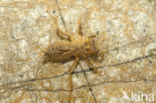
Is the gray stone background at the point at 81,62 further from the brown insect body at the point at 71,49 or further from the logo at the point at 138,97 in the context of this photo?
the brown insect body at the point at 71,49

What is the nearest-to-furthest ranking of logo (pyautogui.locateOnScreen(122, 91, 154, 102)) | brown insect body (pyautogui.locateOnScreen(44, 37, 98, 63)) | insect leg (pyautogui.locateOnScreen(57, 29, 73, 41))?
1. logo (pyautogui.locateOnScreen(122, 91, 154, 102))
2. brown insect body (pyautogui.locateOnScreen(44, 37, 98, 63))
3. insect leg (pyautogui.locateOnScreen(57, 29, 73, 41))

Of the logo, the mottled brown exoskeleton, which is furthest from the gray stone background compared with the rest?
the mottled brown exoskeleton

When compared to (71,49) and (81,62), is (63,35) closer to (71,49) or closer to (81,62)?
(71,49)

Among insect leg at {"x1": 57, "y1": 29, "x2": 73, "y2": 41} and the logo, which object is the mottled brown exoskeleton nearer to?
insect leg at {"x1": 57, "y1": 29, "x2": 73, "y2": 41}

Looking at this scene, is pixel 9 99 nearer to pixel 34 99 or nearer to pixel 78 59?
pixel 34 99

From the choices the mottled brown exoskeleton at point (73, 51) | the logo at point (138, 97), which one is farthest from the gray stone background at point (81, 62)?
the mottled brown exoskeleton at point (73, 51)
